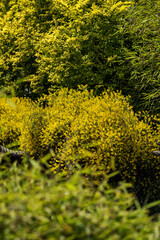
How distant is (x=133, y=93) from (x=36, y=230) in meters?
9.46

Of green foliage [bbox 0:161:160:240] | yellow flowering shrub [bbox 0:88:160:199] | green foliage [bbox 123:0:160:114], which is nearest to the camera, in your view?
green foliage [bbox 0:161:160:240]

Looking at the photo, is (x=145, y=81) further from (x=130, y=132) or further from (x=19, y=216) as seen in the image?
(x=19, y=216)

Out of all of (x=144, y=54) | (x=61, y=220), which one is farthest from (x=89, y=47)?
(x=61, y=220)

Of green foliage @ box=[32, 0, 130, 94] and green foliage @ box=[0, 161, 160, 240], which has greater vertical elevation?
green foliage @ box=[0, 161, 160, 240]

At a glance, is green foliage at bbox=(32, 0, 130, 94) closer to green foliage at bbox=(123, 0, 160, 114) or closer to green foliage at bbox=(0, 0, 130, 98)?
green foliage at bbox=(0, 0, 130, 98)

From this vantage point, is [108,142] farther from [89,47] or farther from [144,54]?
[89,47]

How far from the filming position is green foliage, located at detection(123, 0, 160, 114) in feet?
30.8

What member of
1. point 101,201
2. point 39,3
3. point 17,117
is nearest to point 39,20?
point 39,3

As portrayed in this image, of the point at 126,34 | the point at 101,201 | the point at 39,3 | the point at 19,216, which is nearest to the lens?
the point at 19,216

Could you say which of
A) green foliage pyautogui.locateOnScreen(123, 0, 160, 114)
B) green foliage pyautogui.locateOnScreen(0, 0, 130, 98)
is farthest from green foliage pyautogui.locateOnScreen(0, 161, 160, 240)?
green foliage pyautogui.locateOnScreen(0, 0, 130, 98)

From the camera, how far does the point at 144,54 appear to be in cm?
934

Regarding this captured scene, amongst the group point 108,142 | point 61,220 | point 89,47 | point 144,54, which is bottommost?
point 89,47

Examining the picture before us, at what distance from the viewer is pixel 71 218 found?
136 cm

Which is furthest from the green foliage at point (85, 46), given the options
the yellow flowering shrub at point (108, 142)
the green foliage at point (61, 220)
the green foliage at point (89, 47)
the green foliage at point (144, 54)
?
the green foliage at point (61, 220)
